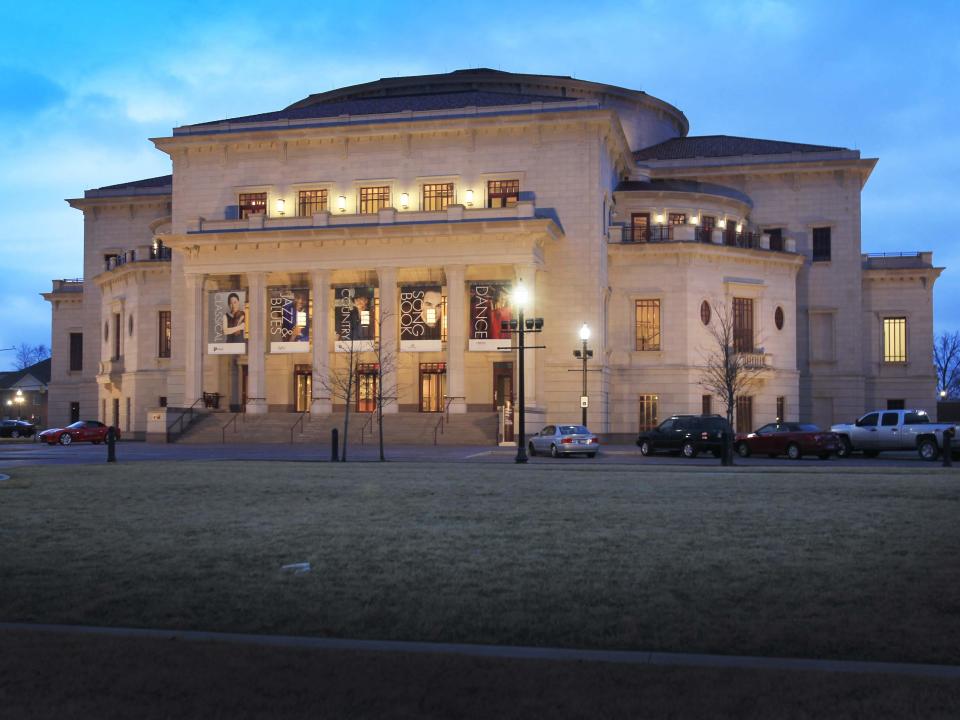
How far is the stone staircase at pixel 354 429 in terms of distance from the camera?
175ft

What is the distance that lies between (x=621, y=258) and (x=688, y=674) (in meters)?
56.8

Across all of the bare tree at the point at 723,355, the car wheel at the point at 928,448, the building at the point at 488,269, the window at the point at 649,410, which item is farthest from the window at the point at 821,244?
the car wheel at the point at 928,448

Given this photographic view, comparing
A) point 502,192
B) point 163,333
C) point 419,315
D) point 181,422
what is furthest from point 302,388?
point 502,192

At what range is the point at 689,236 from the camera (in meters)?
62.3

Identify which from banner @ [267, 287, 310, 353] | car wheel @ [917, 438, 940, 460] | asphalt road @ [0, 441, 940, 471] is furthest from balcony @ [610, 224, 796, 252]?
car wheel @ [917, 438, 940, 460]

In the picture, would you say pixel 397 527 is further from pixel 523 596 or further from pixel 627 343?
pixel 627 343

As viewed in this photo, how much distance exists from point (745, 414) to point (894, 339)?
53.3ft

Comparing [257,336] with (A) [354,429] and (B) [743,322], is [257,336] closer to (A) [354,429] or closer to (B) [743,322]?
(A) [354,429]

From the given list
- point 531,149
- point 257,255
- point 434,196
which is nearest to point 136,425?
point 257,255

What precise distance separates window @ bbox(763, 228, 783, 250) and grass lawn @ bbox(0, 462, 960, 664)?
52400 millimetres

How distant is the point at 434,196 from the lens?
63125 millimetres

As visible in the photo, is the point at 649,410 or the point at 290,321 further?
the point at 649,410

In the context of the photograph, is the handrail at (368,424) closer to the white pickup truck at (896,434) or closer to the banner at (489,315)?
the banner at (489,315)

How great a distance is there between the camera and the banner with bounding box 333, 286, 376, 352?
59.8 metres
